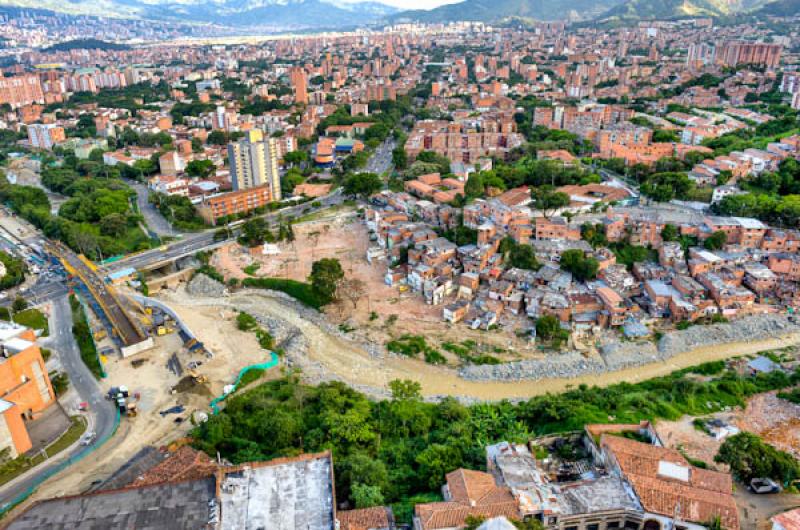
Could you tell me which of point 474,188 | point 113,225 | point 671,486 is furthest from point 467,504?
point 113,225

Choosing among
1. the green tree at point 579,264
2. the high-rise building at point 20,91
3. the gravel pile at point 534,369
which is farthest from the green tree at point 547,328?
the high-rise building at point 20,91

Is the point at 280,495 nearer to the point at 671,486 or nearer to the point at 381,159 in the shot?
the point at 671,486

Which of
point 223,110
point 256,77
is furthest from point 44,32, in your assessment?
point 223,110

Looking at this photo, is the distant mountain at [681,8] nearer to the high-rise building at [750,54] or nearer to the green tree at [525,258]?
the high-rise building at [750,54]

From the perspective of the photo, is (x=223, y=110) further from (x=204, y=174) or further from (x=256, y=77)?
(x=256, y=77)

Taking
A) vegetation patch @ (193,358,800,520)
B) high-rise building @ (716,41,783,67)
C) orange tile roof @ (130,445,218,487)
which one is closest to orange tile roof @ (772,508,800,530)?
vegetation patch @ (193,358,800,520)

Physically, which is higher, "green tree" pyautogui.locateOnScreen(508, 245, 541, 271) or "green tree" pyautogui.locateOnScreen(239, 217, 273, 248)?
"green tree" pyautogui.locateOnScreen(508, 245, 541, 271)

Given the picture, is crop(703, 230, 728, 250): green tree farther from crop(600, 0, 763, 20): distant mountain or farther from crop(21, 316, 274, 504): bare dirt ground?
crop(600, 0, 763, 20): distant mountain
